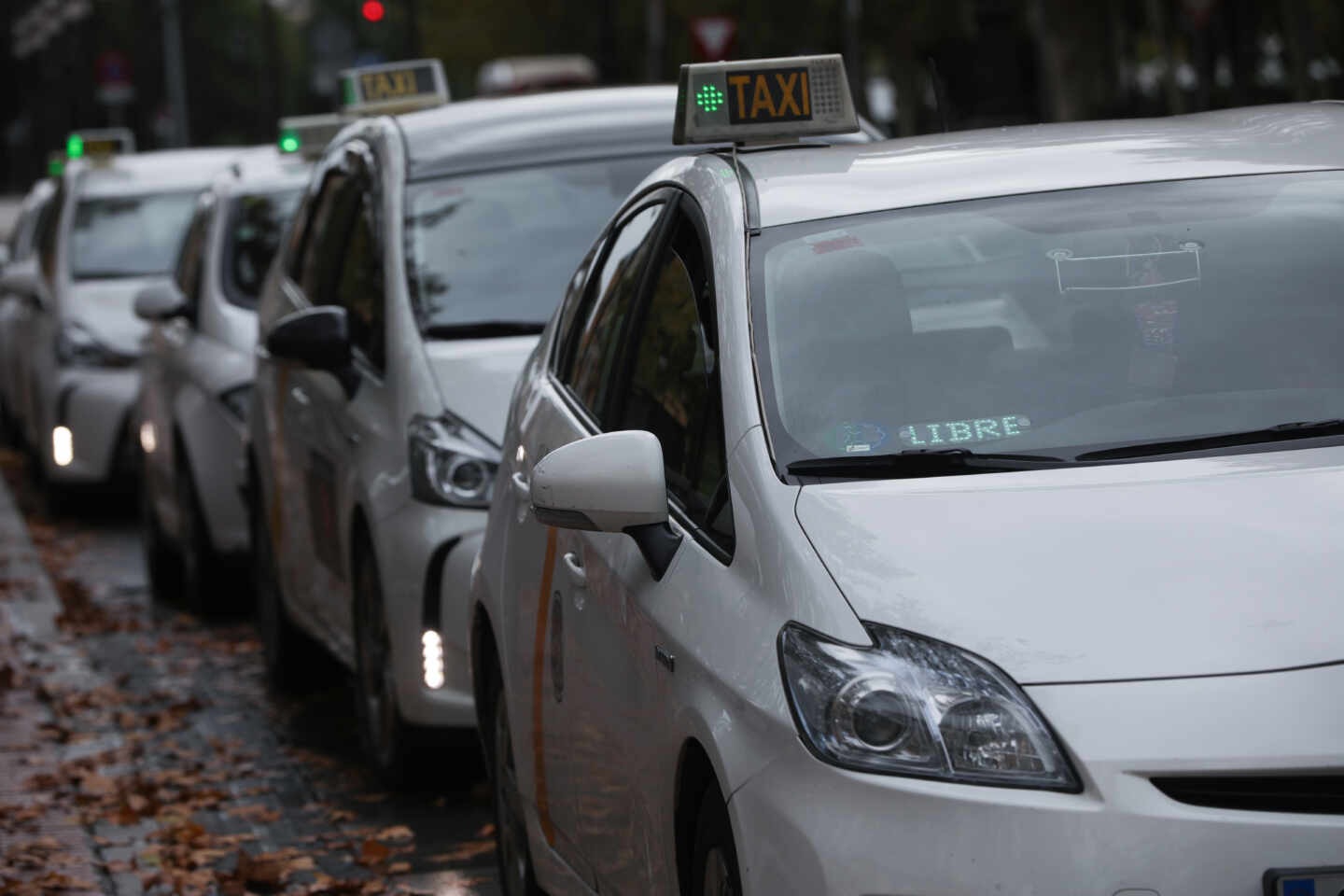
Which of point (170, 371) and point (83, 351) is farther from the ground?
point (170, 371)

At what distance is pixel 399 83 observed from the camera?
10.1 metres

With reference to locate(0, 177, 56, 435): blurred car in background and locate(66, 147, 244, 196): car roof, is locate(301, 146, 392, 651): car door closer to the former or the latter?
locate(66, 147, 244, 196): car roof

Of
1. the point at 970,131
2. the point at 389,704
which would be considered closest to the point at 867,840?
the point at 970,131

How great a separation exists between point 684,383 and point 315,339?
3.40m

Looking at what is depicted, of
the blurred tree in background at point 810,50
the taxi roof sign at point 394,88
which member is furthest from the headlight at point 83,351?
the blurred tree in background at point 810,50

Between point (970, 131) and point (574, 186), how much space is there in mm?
2987

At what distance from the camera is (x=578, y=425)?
5.03 metres

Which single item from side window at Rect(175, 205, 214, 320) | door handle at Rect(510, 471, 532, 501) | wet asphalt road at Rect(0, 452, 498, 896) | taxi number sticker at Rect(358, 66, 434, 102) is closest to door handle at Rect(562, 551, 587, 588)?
door handle at Rect(510, 471, 532, 501)

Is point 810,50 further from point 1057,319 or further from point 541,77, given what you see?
point 1057,319

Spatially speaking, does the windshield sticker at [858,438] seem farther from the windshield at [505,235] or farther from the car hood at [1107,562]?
the windshield at [505,235]

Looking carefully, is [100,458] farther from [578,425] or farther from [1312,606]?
[1312,606]

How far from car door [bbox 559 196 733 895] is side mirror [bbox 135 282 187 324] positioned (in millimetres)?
6730

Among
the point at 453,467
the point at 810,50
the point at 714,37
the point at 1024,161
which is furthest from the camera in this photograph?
the point at 810,50

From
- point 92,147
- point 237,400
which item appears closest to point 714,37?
point 92,147
